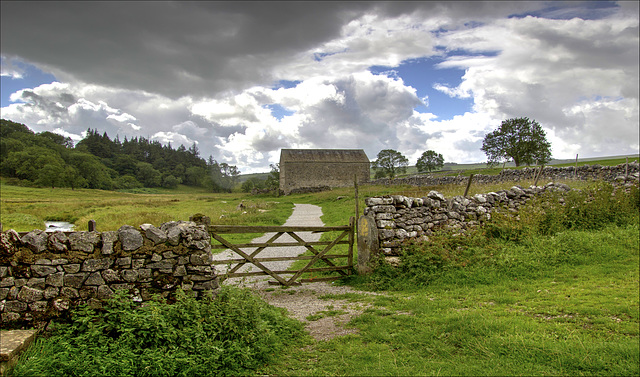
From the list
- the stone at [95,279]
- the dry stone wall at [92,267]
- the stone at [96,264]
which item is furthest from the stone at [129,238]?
the stone at [95,279]

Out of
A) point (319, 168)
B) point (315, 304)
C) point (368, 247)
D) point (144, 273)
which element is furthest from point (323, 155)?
point (144, 273)

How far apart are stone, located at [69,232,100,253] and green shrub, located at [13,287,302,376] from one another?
896mm

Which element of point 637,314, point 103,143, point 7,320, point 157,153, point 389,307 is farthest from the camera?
point 157,153

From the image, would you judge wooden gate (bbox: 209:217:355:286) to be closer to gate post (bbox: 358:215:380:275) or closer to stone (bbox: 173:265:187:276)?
gate post (bbox: 358:215:380:275)

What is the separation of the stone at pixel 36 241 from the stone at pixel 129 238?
1.03m

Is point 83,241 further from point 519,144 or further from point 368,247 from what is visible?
point 519,144

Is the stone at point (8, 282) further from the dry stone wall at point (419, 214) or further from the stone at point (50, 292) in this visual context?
the dry stone wall at point (419, 214)

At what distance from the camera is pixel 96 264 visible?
225 inches

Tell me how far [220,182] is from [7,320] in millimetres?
116055

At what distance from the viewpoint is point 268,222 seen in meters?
22.4

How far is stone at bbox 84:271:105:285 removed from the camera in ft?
18.5

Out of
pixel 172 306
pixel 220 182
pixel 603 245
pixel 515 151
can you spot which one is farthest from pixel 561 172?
pixel 220 182

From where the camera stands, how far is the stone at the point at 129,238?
5.88 metres

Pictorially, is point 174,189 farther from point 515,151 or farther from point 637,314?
point 637,314
